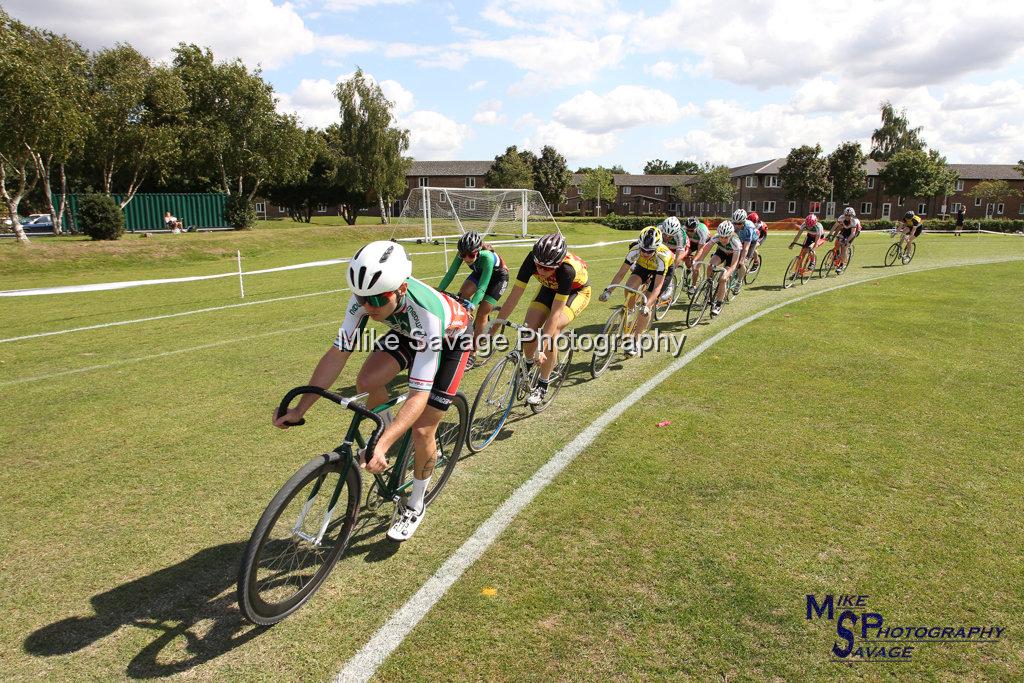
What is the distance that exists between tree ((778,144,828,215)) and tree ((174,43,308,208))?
2360 inches

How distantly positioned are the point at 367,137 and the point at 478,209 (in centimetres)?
3286

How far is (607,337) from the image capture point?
8.04 m

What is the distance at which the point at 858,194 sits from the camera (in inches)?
2921

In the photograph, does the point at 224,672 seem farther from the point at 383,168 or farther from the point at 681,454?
the point at 383,168

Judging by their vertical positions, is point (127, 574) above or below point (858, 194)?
below

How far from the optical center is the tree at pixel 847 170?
72.1 meters

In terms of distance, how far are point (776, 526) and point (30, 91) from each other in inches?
1196

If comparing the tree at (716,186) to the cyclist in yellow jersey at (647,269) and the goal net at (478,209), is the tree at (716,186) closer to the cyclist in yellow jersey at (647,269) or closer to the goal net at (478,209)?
the goal net at (478,209)

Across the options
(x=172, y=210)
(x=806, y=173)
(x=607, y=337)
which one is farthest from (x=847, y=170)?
(x=607, y=337)

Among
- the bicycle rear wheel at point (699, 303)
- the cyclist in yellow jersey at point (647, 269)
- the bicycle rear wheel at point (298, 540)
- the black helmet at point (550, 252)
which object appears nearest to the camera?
the bicycle rear wheel at point (298, 540)

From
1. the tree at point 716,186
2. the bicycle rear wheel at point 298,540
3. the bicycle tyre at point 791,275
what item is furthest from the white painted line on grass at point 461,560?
the tree at point 716,186

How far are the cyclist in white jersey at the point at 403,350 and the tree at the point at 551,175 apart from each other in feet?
277

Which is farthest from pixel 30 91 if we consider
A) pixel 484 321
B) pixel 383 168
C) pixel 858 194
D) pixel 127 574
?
pixel 858 194

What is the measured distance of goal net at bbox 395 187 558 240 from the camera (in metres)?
28.7
